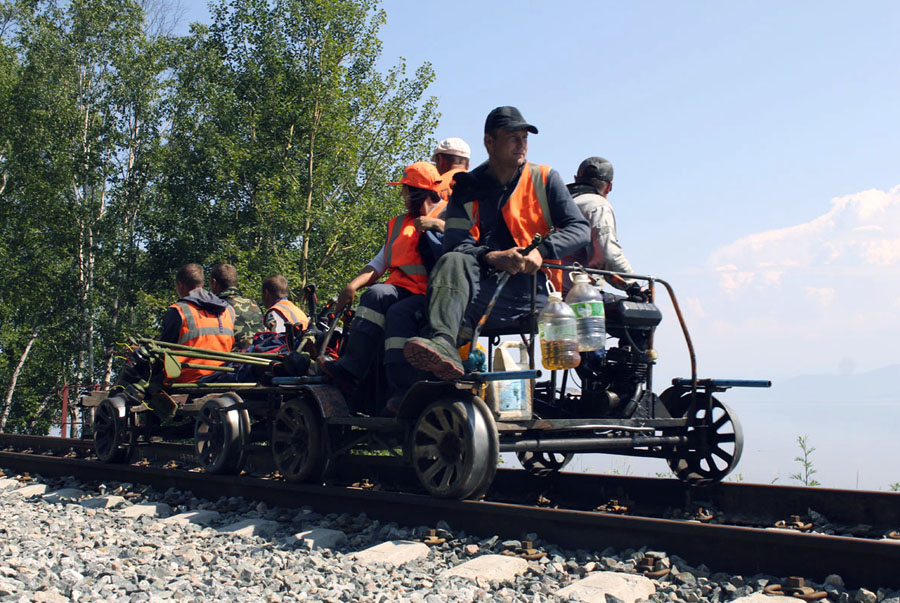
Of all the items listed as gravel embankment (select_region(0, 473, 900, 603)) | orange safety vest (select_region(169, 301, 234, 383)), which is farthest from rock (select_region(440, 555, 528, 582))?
orange safety vest (select_region(169, 301, 234, 383))

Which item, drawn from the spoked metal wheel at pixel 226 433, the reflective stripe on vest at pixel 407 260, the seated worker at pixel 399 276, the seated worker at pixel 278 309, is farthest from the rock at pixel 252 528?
the seated worker at pixel 278 309

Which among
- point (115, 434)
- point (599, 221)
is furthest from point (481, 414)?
point (115, 434)

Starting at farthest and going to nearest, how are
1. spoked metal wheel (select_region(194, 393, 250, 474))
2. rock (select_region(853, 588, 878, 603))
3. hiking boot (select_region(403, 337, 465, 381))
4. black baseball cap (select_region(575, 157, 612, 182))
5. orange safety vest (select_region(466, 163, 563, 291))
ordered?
spoked metal wheel (select_region(194, 393, 250, 474))
black baseball cap (select_region(575, 157, 612, 182))
orange safety vest (select_region(466, 163, 563, 291))
hiking boot (select_region(403, 337, 465, 381))
rock (select_region(853, 588, 878, 603))

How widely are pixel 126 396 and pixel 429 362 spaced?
4.49m

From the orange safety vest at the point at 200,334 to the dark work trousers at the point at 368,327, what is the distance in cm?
252

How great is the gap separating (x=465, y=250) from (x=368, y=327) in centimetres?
101

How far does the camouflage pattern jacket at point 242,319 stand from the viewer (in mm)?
8711

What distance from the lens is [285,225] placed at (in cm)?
2230

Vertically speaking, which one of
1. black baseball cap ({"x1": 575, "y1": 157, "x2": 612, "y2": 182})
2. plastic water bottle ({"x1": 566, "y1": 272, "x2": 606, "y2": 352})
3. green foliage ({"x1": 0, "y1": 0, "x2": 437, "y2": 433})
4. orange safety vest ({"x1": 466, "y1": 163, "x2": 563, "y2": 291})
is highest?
green foliage ({"x1": 0, "y1": 0, "x2": 437, "y2": 433})

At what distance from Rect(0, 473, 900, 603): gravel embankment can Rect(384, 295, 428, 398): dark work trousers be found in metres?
0.87

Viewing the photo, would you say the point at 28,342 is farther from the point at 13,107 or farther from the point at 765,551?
the point at 765,551

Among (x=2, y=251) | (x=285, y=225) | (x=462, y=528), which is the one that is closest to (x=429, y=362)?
(x=462, y=528)

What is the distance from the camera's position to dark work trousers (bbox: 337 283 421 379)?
570 centimetres

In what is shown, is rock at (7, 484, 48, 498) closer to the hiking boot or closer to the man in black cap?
the hiking boot
